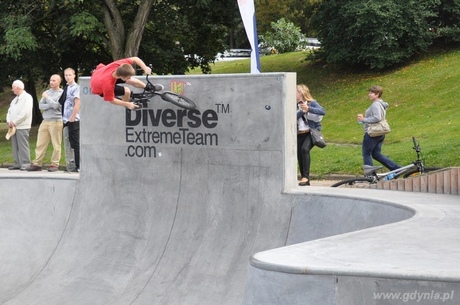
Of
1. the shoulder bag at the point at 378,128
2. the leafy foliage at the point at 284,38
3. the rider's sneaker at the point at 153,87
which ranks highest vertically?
the leafy foliage at the point at 284,38

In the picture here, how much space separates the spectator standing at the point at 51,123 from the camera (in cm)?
1521

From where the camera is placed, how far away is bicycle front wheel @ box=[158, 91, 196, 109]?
1084 centimetres

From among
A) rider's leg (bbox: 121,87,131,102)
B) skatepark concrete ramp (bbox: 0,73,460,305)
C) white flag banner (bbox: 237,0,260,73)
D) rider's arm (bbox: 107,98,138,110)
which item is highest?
white flag banner (bbox: 237,0,260,73)

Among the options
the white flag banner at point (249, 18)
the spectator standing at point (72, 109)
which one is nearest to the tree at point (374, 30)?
the white flag banner at point (249, 18)

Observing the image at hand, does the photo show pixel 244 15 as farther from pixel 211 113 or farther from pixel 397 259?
pixel 397 259

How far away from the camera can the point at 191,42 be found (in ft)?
112

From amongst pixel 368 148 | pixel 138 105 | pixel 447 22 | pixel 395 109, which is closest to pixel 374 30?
pixel 447 22

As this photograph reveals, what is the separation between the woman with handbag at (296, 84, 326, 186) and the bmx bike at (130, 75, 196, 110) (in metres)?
2.29

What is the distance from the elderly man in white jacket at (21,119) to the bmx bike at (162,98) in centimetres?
520

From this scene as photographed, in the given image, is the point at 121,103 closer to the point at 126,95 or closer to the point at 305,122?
the point at 126,95

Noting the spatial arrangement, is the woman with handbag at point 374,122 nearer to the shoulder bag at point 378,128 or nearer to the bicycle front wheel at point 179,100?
the shoulder bag at point 378,128

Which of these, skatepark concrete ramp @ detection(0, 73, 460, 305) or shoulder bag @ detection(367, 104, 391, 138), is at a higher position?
shoulder bag @ detection(367, 104, 391, 138)

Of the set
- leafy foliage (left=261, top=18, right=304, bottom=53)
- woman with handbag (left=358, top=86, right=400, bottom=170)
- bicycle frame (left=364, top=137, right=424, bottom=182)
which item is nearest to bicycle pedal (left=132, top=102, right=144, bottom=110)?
bicycle frame (left=364, top=137, right=424, bottom=182)

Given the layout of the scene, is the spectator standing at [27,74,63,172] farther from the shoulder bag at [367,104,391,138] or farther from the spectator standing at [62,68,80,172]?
the shoulder bag at [367,104,391,138]
